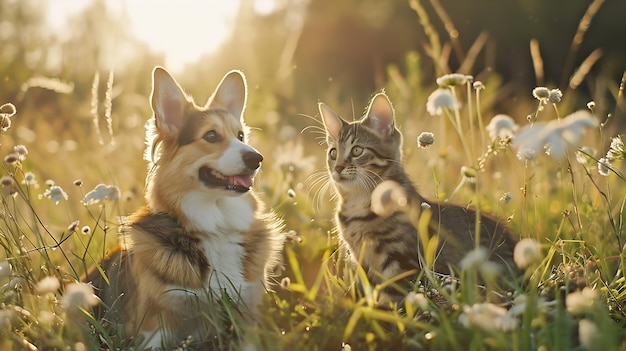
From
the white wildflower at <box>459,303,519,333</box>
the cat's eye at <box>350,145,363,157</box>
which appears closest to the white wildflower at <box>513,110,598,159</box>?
the white wildflower at <box>459,303,519,333</box>

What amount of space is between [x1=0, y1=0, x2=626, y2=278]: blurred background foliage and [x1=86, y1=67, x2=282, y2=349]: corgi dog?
13.4 inches

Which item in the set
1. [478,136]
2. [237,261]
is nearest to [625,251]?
[237,261]

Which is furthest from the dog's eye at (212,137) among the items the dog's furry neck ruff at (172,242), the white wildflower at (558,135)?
the white wildflower at (558,135)

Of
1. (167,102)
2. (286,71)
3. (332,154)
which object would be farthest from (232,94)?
(286,71)

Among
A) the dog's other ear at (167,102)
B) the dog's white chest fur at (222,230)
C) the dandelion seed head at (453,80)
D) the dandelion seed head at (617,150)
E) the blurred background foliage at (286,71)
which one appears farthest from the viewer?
the blurred background foliage at (286,71)

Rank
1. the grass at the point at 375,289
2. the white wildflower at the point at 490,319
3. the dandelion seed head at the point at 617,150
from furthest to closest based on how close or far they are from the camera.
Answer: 1. the dandelion seed head at the point at 617,150
2. the grass at the point at 375,289
3. the white wildflower at the point at 490,319

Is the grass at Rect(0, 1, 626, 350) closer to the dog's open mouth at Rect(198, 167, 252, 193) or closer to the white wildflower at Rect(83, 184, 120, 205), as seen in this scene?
the white wildflower at Rect(83, 184, 120, 205)

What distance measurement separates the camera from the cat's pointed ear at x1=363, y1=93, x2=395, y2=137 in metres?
4.52

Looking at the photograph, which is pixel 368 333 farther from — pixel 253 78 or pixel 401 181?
pixel 253 78

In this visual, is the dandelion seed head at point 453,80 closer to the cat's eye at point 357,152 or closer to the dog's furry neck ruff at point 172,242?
the dog's furry neck ruff at point 172,242

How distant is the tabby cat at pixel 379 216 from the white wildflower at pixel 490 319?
153 cm

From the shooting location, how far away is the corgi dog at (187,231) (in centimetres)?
335

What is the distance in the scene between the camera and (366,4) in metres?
15.6

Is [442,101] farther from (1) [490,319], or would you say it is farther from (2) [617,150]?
(2) [617,150]
